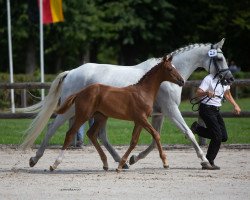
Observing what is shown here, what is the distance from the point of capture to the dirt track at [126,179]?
1016 cm

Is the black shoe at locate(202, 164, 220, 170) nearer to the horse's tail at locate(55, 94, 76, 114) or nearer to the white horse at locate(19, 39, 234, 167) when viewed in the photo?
the white horse at locate(19, 39, 234, 167)

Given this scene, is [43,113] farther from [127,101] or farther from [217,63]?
[217,63]

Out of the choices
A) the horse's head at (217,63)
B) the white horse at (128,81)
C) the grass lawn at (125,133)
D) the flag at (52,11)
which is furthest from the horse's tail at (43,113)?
the flag at (52,11)

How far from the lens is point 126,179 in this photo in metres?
11.8

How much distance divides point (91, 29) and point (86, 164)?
3012 cm

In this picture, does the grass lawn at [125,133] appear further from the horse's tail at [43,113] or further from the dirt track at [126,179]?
the horse's tail at [43,113]

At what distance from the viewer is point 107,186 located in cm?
1095

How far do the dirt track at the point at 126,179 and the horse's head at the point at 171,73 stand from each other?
1.40 m

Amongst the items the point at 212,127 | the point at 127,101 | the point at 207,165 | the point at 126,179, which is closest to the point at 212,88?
the point at 212,127

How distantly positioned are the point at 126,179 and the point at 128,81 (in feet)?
8.20

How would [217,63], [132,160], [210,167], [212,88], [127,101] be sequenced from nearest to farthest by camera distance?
[127,101] → [212,88] → [210,167] → [132,160] → [217,63]

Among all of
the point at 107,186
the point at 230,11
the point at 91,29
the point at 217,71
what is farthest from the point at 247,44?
the point at 107,186

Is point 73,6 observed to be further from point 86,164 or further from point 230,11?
point 86,164

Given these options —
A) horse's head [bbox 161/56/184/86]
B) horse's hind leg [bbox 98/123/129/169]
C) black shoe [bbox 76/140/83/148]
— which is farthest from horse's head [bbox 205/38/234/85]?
black shoe [bbox 76/140/83/148]
